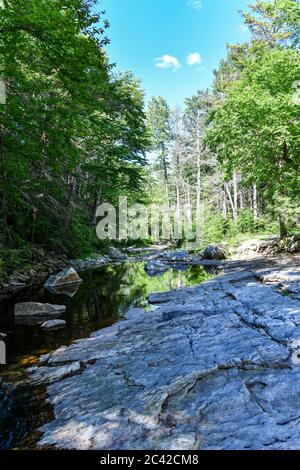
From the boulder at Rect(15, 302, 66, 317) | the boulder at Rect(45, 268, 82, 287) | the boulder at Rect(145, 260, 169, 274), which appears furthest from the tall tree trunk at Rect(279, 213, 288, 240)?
the boulder at Rect(15, 302, 66, 317)

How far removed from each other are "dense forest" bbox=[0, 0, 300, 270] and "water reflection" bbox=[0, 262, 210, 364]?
288 centimetres

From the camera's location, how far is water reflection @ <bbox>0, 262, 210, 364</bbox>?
6293 millimetres

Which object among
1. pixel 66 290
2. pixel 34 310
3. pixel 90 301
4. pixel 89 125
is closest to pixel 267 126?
pixel 89 125

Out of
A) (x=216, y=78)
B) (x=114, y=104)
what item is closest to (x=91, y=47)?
(x=114, y=104)

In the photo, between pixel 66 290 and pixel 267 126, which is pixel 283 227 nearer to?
pixel 267 126

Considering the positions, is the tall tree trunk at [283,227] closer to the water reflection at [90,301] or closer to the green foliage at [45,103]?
the water reflection at [90,301]

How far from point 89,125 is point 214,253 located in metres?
9.92

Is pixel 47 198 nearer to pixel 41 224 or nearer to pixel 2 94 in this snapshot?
pixel 41 224

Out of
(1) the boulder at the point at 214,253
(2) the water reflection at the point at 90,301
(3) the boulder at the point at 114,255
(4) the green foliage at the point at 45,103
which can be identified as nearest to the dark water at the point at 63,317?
(2) the water reflection at the point at 90,301

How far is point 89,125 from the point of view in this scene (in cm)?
1387

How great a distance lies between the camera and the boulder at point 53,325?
7102 millimetres

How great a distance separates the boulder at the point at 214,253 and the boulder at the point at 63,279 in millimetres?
8426

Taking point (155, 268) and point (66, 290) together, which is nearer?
point (66, 290)

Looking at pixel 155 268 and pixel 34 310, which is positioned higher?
pixel 155 268
